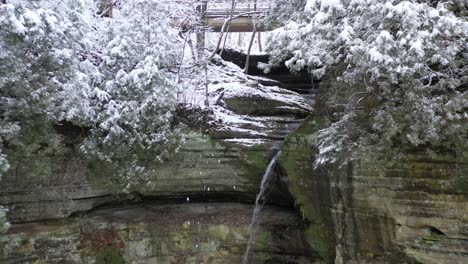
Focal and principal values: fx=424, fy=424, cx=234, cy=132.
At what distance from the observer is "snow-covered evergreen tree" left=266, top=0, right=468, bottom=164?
4.73 metres

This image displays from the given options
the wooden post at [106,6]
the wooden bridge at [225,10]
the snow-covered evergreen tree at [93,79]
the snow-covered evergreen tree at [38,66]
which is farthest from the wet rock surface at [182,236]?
the wooden bridge at [225,10]

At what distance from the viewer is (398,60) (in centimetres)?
491

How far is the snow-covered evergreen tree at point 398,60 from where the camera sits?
473 cm

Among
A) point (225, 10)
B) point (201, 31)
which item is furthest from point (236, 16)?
point (201, 31)

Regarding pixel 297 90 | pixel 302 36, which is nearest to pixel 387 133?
pixel 302 36

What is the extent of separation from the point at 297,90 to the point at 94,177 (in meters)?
6.02

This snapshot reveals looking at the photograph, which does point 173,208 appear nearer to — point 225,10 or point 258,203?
point 258,203

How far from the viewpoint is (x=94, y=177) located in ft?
24.3

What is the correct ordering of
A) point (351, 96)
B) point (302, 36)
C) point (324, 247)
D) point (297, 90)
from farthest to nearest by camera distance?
point (297, 90) < point (324, 247) < point (351, 96) < point (302, 36)

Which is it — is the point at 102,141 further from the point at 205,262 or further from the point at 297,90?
the point at 297,90

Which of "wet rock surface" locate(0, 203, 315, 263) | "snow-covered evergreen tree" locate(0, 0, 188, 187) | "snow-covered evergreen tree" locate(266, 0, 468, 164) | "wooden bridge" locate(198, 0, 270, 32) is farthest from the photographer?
"wooden bridge" locate(198, 0, 270, 32)

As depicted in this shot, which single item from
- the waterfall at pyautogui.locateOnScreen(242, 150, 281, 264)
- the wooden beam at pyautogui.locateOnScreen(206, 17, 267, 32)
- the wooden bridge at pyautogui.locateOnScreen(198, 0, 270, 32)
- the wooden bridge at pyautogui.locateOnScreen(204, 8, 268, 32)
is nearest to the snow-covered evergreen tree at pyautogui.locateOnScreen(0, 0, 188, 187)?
the waterfall at pyautogui.locateOnScreen(242, 150, 281, 264)

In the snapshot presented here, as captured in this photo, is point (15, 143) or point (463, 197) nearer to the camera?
point (463, 197)

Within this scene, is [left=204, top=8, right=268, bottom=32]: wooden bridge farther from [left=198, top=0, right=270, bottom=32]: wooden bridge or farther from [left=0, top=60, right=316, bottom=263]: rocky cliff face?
[left=0, top=60, right=316, bottom=263]: rocky cliff face
